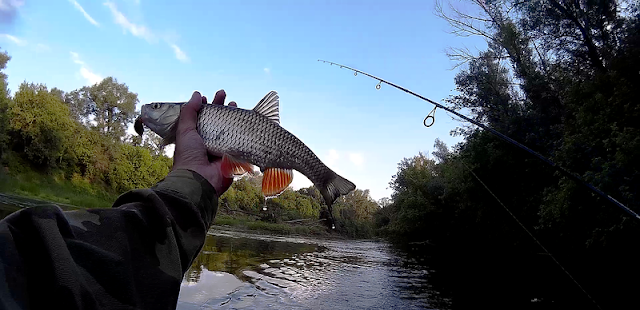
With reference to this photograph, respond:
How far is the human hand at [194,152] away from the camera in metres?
2.45

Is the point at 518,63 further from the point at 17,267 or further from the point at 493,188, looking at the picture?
the point at 17,267

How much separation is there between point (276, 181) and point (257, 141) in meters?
0.37

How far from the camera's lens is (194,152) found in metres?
2.64

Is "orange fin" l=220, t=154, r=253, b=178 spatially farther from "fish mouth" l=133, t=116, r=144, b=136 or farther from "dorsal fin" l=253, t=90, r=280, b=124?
"fish mouth" l=133, t=116, r=144, b=136

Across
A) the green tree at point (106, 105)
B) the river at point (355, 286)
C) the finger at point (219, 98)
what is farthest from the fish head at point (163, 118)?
the green tree at point (106, 105)

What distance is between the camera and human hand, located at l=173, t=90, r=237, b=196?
245cm

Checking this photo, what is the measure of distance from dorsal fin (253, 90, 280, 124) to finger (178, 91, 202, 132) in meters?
0.46

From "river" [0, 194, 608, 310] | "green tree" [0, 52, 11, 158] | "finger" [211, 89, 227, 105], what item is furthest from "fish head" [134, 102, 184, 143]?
"green tree" [0, 52, 11, 158]

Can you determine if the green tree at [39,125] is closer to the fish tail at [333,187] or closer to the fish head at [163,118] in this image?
the fish head at [163,118]

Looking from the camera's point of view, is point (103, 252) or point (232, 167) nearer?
Result: point (103, 252)

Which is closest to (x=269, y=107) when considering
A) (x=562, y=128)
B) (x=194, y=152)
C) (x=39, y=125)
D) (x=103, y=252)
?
(x=194, y=152)

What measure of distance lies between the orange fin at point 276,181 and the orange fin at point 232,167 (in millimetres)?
318

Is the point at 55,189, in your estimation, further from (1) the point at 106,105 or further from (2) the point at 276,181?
(2) the point at 276,181

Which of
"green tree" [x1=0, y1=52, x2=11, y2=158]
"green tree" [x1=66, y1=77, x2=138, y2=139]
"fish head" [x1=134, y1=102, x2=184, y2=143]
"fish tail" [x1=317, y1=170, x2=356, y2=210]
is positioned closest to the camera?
"fish head" [x1=134, y1=102, x2=184, y2=143]
